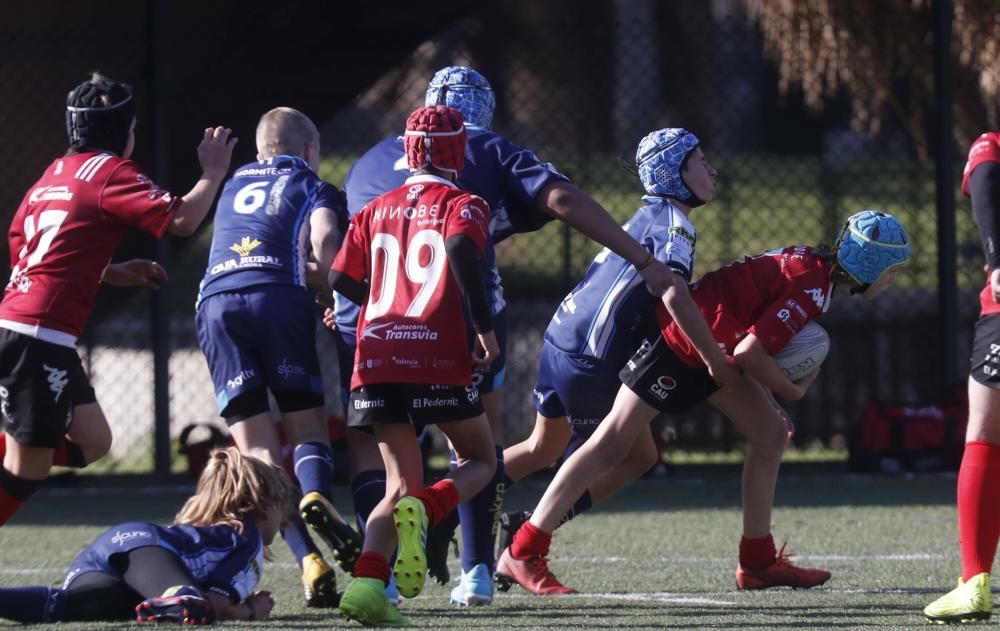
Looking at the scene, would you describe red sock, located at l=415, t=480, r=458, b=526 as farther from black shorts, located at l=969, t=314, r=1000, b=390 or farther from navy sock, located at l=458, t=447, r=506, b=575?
black shorts, located at l=969, t=314, r=1000, b=390

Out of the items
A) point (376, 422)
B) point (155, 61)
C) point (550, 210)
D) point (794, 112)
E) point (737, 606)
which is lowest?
point (737, 606)

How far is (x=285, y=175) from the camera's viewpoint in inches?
235

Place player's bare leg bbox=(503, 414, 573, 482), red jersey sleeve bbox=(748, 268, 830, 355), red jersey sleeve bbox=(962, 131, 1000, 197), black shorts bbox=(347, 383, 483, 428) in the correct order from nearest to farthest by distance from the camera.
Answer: red jersey sleeve bbox=(962, 131, 1000, 197)
black shorts bbox=(347, 383, 483, 428)
red jersey sleeve bbox=(748, 268, 830, 355)
player's bare leg bbox=(503, 414, 573, 482)

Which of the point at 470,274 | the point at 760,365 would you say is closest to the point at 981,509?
the point at 760,365

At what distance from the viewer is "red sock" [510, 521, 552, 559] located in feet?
19.0

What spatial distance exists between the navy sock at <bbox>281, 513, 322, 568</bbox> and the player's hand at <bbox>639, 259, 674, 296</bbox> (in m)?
1.39

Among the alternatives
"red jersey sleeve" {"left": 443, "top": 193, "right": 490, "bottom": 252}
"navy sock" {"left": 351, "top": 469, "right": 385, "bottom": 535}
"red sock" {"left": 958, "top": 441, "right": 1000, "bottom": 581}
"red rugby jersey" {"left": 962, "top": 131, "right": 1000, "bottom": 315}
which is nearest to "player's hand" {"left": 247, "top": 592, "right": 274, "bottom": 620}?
"navy sock" {"left": 351, "top": 469, "right": 385, "bottom": 535}

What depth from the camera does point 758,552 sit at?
19.0 feet

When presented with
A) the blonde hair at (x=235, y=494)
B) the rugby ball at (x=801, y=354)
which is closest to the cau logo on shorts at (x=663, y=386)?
the rugby ball at (x=801, y=354)

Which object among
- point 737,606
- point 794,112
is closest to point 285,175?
point 737,606

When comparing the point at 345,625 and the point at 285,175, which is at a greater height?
the point at 285,175

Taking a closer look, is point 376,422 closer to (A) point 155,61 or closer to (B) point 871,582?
(B) point 871,582

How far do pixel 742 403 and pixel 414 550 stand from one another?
155cm

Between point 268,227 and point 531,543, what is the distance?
1.43 metres
